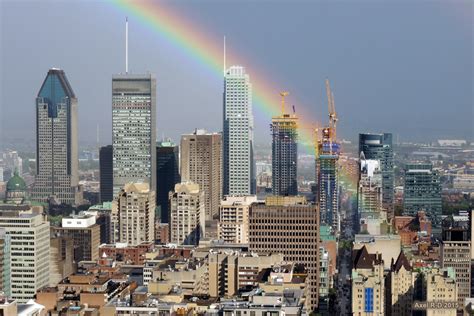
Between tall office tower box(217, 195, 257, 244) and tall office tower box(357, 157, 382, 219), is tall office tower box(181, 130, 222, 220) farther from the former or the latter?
tall office tower box(217, 195, 257, 244)

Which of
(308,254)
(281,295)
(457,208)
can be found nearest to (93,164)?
(457,208)

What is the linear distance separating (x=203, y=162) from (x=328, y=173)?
532 centimetres

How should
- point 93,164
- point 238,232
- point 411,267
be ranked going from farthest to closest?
point 93,164, point 238,232, point 411,267

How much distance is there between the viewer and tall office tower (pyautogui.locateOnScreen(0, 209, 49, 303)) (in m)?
27.9

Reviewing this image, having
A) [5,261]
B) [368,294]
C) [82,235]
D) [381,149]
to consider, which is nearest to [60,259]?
[5,261]

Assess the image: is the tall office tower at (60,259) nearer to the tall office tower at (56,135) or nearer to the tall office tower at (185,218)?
the tall office tower at (185,218)

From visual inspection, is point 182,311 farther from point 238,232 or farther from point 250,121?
point 250,121

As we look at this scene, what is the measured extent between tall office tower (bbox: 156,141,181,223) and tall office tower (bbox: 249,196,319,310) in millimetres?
17896

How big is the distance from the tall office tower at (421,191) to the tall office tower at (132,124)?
10948 mm

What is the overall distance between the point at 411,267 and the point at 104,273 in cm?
722

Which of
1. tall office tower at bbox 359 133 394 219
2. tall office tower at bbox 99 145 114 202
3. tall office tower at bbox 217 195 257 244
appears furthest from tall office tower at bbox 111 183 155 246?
tall office tower at bbox 359 133 394 219

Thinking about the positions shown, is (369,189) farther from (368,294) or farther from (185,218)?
(368,294)

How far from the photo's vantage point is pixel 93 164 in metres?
54.5

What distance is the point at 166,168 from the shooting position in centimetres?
5075
